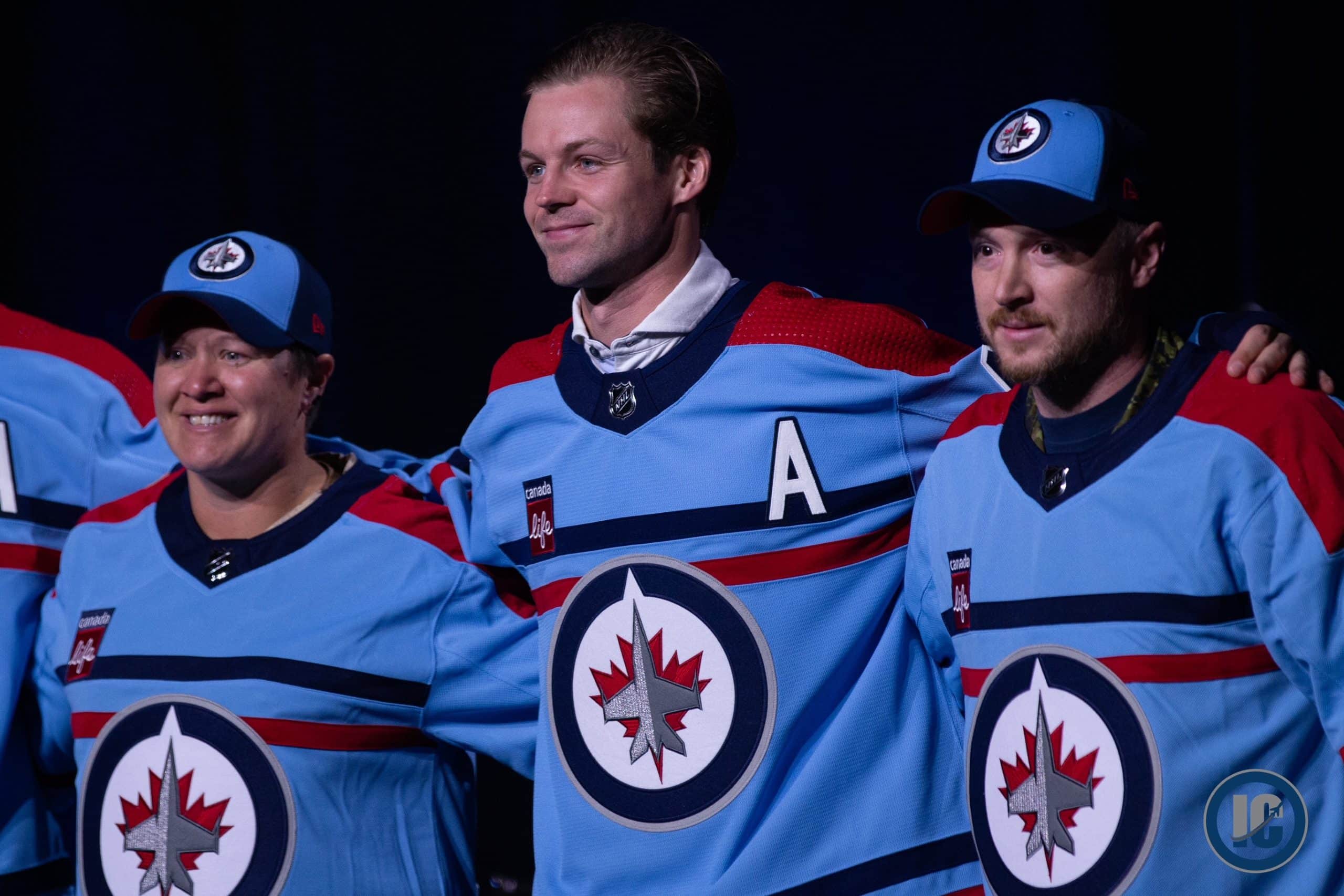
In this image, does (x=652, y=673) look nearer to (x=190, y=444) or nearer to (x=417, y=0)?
(x=190, y=444)

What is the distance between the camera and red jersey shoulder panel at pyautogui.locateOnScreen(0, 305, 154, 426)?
2484mm

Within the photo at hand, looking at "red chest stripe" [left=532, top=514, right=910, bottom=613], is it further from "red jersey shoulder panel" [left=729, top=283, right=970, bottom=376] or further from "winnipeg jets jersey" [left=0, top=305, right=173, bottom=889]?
"winnipeg jets jersey" [left=0, top=305, right=173, bottom=889]

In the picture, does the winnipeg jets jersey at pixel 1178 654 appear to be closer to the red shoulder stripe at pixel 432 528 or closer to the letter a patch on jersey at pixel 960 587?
the letter a patch on jersey at pixel 960 587

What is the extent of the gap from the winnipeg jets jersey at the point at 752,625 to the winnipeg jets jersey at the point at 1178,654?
0.63ft

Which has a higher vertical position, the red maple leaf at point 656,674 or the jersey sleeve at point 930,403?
→ the jersey sleeve at point 930,403

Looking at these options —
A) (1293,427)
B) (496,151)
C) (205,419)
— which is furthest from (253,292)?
(1293,427)

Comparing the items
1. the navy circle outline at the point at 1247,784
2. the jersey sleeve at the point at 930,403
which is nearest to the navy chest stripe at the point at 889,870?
the navy circle outline at the point at 1247,784

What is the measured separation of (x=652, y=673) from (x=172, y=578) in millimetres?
755

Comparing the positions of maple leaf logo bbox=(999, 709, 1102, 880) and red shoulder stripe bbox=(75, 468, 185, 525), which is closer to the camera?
maple leaf logo bbox=(999, 709, 1102, 880)

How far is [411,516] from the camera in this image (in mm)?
2158

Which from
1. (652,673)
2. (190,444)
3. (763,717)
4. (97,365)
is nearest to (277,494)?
(190,444)

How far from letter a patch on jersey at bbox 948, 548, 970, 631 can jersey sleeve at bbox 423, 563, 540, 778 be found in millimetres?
630

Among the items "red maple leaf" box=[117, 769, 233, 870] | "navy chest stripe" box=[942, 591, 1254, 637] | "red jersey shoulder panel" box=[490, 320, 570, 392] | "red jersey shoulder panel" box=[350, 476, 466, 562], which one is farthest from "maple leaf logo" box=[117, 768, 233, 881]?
"navy chest stripe" box=[942, 591, 1254, 637]

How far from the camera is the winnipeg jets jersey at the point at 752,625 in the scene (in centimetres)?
178
